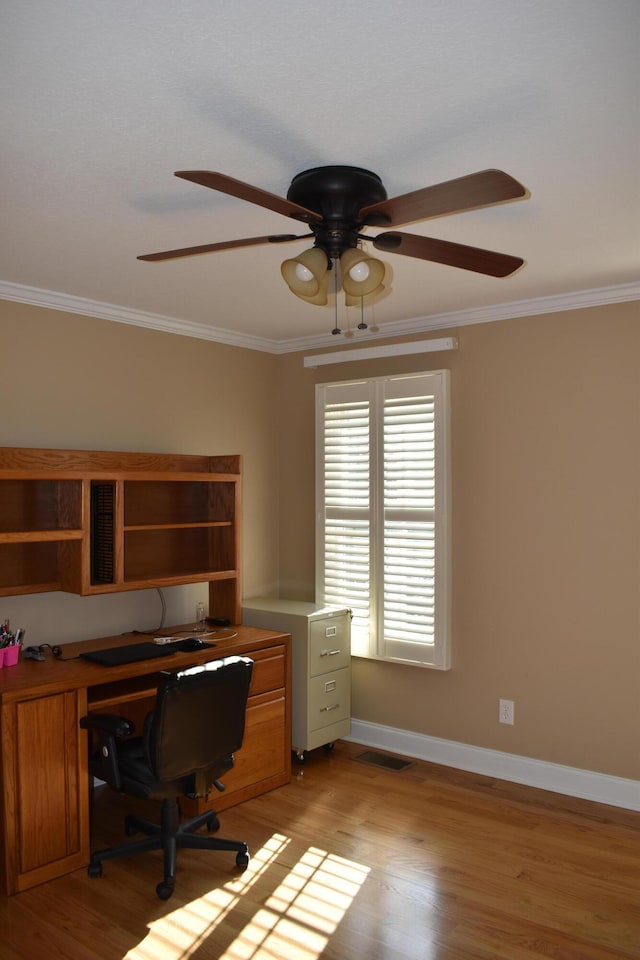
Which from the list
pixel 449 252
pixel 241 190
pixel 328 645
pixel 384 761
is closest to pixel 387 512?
pixel 328 645

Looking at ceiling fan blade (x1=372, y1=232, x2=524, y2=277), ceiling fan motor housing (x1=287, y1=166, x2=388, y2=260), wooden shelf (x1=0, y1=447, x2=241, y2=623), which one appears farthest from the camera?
wooden shelf (x1=0, y1=447, x2=241, y2=623)

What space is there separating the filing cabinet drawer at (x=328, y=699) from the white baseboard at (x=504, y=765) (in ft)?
0.88

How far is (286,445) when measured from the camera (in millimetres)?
5074

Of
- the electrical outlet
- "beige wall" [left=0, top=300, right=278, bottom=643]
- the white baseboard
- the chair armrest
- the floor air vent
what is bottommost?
the floor air vent

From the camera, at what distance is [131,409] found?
13.6 feet

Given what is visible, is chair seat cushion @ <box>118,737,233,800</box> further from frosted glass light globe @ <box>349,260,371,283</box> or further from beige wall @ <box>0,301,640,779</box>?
frosted glass light globe @ <box>349,260,371,283</box>

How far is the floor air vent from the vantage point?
13.8 feet

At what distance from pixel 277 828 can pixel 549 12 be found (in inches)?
129

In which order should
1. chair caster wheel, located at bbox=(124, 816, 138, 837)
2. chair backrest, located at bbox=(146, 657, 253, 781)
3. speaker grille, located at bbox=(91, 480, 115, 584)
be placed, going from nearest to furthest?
chair backrest, located at bbox=(146, 657, 253, 781) < chair caster wheel, located at bbox=(124, 816, 138, 837) < speaker grille, located at bbox=(91, 480, 115, 584)

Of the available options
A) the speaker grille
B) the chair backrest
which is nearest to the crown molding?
the speaker grille

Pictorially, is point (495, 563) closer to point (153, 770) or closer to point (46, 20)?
A: point (153, 770)

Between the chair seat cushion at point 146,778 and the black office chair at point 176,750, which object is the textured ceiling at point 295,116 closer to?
the black office chair at point 176,750

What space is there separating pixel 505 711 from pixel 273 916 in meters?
1.79

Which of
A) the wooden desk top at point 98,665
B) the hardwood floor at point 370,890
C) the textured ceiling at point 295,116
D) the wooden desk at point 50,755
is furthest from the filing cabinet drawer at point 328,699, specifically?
the textured ceiling at point 295,116
